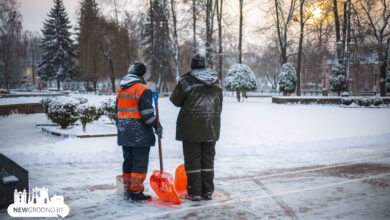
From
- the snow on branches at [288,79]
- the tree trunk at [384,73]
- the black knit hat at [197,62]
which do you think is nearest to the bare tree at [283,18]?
the snow on branches at [288,79]

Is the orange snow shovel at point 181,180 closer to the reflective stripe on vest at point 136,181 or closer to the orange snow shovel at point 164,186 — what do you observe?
the orange snow shovel at point 164,186

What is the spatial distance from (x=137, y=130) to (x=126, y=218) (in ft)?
3.80

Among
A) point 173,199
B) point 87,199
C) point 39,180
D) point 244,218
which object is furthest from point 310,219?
point 39,180

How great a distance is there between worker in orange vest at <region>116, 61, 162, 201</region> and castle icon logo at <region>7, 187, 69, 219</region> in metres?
0.92

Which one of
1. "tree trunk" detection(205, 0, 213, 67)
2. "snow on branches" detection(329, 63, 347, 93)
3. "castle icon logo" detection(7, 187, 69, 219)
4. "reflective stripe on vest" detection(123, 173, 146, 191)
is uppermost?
"tree trunk" detection(205, 0, 213, 67)

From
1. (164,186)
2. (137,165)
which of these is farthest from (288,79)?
(137,165)

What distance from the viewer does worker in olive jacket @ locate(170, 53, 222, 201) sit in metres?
4.59

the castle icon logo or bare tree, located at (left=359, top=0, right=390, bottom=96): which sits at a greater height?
bare tree, located at (left=359, top=0, right=390, bottom=96)

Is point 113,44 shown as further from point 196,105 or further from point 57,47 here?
point 196,105

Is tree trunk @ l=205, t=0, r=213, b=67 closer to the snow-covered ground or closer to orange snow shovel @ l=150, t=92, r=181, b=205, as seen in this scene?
the snow-covered ground

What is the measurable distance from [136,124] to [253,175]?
2752 millimetres

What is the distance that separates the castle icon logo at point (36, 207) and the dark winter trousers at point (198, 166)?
166 centimetres

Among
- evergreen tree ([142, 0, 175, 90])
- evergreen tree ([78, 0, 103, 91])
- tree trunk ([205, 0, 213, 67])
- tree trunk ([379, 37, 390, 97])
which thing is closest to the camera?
tree trunk ([205, 0, 213, 67])

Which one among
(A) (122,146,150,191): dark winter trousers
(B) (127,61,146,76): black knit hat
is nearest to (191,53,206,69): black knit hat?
(B) (127,61,146,76): black knit hat
